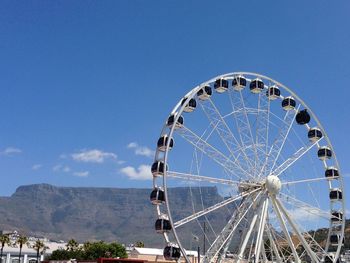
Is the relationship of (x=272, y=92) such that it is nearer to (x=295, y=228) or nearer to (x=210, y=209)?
(x=295, y=228)

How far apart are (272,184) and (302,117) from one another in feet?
35.8

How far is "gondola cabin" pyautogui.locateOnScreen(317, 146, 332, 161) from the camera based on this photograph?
59.1 meters

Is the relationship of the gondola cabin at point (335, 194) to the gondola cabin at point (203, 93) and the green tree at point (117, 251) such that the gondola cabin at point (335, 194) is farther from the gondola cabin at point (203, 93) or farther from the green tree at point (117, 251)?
the green tree at point (117, 251)

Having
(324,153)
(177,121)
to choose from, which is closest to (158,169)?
(177,121)

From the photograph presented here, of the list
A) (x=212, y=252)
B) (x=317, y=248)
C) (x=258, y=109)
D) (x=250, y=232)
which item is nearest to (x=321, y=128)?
(x=258, y=109)

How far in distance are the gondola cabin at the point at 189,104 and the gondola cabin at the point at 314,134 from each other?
15.7m

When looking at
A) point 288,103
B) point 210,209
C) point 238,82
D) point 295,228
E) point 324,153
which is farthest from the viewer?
point 324,153

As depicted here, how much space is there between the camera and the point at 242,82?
53.6m

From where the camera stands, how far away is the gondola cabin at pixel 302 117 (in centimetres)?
5816

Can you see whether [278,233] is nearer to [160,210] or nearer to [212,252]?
[212,252]

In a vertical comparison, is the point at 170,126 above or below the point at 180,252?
above

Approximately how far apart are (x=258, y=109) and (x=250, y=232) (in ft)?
41.8

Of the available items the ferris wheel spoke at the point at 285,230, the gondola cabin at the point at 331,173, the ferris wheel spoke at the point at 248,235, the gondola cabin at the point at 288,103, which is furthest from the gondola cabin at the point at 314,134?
the ferris wheel spoke at the point at 248,235

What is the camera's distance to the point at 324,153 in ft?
194
